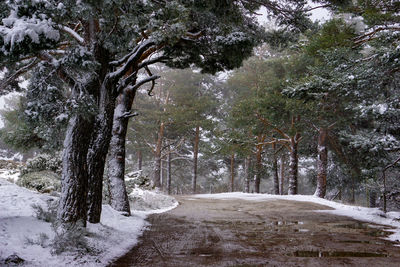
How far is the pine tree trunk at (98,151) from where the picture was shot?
6.11 metres

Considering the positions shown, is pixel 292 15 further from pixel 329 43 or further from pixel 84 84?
pixel 84 84

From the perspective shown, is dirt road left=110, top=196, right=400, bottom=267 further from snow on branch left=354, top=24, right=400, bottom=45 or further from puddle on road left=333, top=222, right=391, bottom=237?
snow on branch left=354, top=24, right=400, bottom=45

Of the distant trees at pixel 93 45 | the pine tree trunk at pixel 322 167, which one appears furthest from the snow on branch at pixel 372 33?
the pine tree trunk at pixel 322 167

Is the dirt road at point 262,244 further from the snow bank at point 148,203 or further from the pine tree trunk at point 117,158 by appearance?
the snow bank at point 148,203

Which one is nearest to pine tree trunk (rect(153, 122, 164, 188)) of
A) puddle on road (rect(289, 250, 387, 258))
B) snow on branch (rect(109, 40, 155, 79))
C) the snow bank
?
the snow bank

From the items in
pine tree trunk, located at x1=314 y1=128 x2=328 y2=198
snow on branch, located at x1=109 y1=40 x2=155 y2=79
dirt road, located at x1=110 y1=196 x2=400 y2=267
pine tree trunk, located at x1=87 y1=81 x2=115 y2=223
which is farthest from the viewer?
pine tree trunk, located at x1=314 y1=128 x2=328 y2=198

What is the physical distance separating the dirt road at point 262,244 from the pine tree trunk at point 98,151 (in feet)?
4.35

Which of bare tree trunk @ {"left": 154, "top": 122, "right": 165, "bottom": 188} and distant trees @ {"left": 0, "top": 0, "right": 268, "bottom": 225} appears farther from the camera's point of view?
bare tree trunk @ {"left": 154, "top": 122, "right": 165, "bottom": 188}

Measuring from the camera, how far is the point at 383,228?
742 centimetres

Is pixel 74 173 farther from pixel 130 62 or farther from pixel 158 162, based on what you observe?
pixel 158 162

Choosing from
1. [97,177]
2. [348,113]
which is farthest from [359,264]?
[348,113]

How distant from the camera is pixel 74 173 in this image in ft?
17.2

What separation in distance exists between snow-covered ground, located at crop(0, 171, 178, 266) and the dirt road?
1.08 ft

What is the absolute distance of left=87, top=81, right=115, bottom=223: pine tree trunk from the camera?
6109 mm
